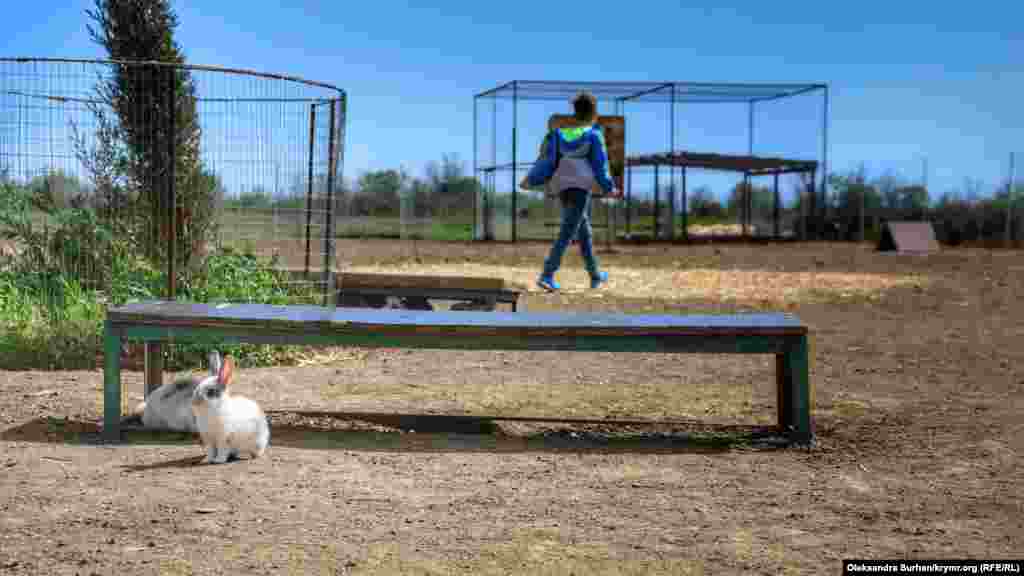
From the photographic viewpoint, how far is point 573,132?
393 inches

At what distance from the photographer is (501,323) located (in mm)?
5449

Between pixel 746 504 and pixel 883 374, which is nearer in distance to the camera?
pixel 746 504

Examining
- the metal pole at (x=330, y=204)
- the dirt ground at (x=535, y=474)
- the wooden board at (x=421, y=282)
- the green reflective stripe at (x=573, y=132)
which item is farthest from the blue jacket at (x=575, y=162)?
the metal pole at (x=330, y=204)

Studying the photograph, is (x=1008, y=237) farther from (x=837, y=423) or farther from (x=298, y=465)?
(x=298, y=465)

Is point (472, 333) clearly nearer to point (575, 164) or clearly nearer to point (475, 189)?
point (575, 164)

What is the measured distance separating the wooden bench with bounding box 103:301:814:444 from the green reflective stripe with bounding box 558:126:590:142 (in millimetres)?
4504

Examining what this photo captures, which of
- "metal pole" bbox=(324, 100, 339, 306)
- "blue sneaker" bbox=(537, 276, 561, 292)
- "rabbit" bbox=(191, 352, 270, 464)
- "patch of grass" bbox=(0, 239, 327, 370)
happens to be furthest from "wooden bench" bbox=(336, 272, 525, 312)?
"rabbit" bbox=(191, 352, 270, 464)

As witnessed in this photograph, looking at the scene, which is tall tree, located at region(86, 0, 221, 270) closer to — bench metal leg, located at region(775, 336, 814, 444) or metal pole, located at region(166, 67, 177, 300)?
metal pole, located at region(166, 67, 177, 300)

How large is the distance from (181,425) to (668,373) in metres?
3.69

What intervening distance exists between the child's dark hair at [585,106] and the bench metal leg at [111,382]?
527cm

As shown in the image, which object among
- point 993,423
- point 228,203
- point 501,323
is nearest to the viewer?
point 501,323

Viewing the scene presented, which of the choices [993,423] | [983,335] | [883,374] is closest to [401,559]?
[993,423]

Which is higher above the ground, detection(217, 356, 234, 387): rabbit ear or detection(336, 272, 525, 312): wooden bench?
detection(336, 272, 525, 312): wooden bench

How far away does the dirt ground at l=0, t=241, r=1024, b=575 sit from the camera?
369cm
